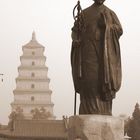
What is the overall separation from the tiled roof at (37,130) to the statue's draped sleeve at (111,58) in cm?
4630

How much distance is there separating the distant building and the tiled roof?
28.8 m

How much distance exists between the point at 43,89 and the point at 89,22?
82.1m

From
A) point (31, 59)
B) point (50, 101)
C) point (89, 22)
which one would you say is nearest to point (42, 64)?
point (31, 59)

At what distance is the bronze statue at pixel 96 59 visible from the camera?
798cm

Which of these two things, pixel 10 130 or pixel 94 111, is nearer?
pixel 94 111

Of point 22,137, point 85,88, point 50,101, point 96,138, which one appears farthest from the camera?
point 50,101

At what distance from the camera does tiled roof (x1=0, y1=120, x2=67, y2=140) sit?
54938mm

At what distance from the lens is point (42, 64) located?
93062mm

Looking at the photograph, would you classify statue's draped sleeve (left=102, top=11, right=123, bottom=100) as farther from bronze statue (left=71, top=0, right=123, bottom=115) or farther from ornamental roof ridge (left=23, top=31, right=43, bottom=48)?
ornamental roof ridge (left=23, top=31, right=43, bottom=48)

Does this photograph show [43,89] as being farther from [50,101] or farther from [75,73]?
[75,73]

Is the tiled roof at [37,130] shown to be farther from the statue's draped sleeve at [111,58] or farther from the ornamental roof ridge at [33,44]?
the statue's draped sleeve at [111,58]

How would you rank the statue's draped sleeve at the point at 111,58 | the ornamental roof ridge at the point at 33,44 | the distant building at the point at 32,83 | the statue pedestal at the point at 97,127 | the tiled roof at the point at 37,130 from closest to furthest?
1. the statue pedestal at the point at 97,127
2. the statue's draped sleeve at the point at 111,58
3. the tiled roof at the point at 37,130
4. the distant building at the point at 32,83
5. the ornamental roof ridge at the point at 33,44

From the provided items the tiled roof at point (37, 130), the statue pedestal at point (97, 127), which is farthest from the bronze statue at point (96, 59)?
the tiled roof at point (37, 130)

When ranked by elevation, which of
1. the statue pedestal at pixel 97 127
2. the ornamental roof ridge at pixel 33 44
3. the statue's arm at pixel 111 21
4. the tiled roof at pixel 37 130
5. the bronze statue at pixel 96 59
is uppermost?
the ornamental roof ridge at pixel 33 44
